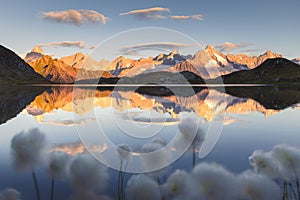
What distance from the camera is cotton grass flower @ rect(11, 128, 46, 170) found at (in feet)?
18.0

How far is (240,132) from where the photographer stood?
25516 millimetres

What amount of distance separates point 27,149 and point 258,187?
14.3 ft

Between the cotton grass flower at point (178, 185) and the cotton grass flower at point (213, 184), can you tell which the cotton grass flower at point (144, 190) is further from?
the cotton grass flower at point (213, 184)

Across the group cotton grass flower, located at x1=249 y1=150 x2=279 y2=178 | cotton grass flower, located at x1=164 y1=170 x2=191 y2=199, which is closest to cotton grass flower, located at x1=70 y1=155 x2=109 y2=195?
cotton grass flower, located at x1=164 y1=170 x2=191 y2=199

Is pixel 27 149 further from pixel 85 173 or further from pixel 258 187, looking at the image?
pixel 258 187

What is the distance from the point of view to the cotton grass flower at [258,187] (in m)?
5.02

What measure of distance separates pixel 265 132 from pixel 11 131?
23.1 m

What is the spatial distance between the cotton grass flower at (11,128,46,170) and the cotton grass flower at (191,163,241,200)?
10.0 feet

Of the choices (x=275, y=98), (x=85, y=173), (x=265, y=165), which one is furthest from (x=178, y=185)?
(x=275, y=98)

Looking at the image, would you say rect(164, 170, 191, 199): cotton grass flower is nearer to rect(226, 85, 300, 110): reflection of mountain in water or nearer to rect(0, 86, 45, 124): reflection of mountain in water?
rect(0, 86, 45, 124): reflection of mountain in water

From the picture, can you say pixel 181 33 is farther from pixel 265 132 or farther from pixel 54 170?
pixel 265 132

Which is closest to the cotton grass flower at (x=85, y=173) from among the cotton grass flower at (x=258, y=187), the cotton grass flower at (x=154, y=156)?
the cotton grass flower at (x=154, y=156)

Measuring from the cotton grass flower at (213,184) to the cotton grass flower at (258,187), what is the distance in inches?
23.1

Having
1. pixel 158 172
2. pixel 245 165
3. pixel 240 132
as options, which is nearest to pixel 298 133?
pixel 240 132
